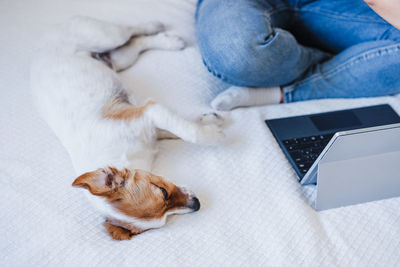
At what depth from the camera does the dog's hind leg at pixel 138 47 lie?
1.76 meters

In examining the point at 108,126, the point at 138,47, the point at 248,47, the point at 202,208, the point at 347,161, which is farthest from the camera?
the point at 138,47

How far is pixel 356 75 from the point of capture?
1.51 m

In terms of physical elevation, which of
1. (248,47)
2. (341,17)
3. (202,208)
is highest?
(341,17)

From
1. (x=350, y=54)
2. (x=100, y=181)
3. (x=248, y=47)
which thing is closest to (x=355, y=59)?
(x=350, y=54)

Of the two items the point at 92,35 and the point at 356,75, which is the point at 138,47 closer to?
the point at 92,35

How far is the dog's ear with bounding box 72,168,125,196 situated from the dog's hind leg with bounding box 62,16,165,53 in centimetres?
79

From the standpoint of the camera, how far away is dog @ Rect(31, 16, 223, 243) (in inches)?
44.6

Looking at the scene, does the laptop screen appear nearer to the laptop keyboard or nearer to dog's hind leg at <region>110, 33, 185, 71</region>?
the laptop keyboard

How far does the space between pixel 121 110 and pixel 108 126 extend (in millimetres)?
119

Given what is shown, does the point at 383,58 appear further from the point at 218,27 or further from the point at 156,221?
the point at 156,221

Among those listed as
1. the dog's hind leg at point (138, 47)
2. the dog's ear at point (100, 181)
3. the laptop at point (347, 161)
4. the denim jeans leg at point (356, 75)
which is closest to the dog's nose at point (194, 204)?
the dog's ear at point (100, 181)

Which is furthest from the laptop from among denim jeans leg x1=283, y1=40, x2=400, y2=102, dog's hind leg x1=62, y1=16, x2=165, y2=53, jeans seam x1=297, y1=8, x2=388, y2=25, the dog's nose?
dog's hind leg x1=62, y1=16, x2=165, y2=53

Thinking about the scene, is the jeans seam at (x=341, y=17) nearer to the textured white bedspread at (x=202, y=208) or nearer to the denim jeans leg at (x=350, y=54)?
the denim jeans leg at (x=350, y=54)

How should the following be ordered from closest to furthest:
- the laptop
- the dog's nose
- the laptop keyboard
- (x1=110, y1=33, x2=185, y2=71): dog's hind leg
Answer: the laptop, the dog's nose, the laptop keyboard, (x1=110, y1=33, x2=185, y2=71): dog's hind leg
